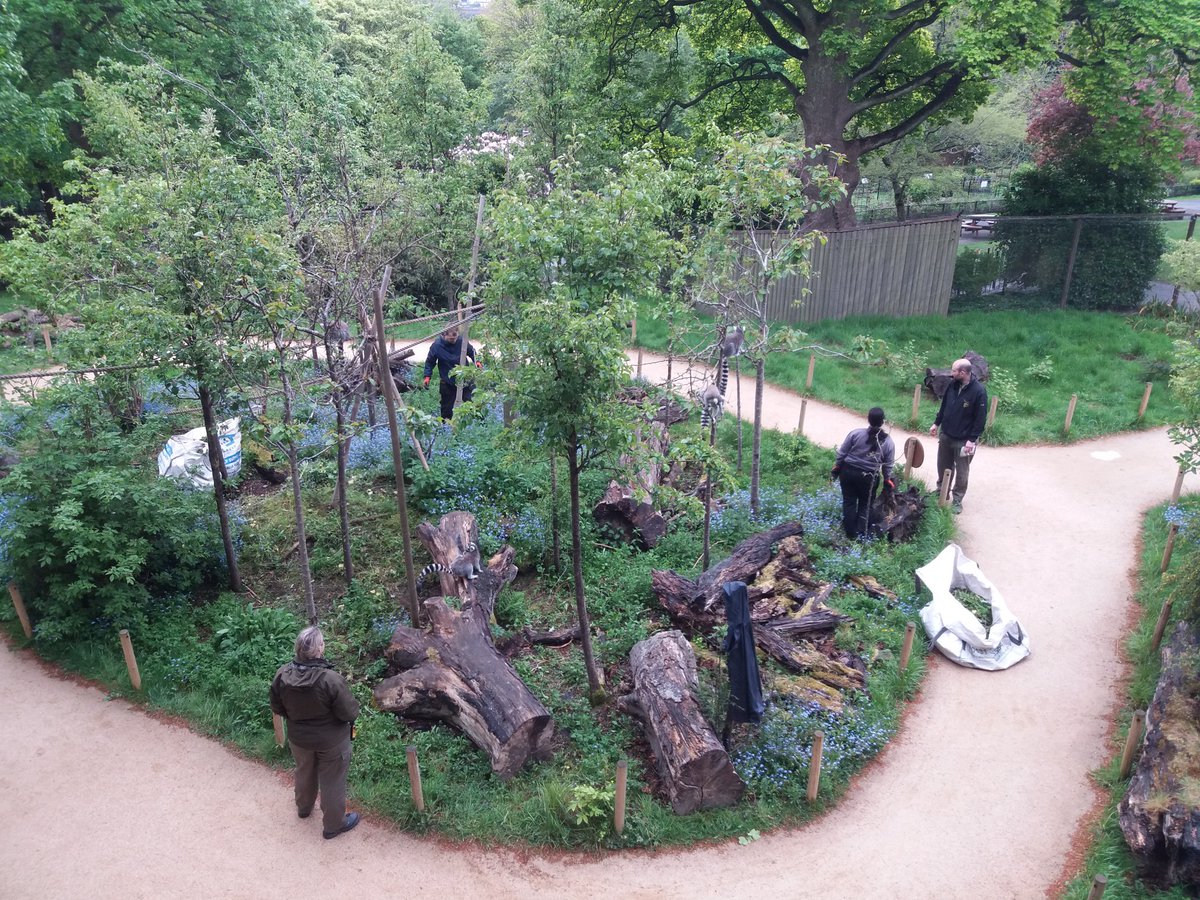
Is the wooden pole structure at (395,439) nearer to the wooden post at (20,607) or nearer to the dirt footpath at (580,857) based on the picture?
the dirt footpath at (580,857)

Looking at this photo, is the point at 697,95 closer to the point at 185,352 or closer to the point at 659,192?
the point at 659,192

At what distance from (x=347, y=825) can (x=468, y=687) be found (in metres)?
1.35

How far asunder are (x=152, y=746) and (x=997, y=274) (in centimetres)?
1889

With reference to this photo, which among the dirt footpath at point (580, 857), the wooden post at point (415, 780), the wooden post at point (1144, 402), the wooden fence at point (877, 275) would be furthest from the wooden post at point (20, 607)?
the wooden post at point (1144, 402)

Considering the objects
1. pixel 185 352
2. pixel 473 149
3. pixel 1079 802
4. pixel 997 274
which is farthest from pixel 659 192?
pixel 997 274

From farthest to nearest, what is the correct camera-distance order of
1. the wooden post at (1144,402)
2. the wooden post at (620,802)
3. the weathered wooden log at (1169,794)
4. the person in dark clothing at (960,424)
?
the wooden post at (1144,402)
the person in dark clothing at (960,424)
the wooden post at (620,802)
the weathered wooden log at (1169,794)

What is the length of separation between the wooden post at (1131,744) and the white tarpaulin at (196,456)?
9595mm

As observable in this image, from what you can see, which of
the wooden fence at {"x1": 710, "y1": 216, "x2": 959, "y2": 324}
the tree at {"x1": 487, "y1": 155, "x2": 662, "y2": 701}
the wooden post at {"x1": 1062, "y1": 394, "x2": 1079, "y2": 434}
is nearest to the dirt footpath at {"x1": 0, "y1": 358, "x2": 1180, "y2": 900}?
the tree at {"x1": 487, "y1": 155, "x2": 662, "y2": 701}

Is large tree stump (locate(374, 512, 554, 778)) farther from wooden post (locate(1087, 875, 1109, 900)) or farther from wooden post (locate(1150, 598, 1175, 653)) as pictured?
wooden post (locate(1150, 598, 1175, 653))

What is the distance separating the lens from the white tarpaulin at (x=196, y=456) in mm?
10289

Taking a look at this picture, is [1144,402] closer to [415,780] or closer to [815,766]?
[815,766]

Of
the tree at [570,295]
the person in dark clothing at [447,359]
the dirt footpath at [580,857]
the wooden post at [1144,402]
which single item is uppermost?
the tree at [570,295]

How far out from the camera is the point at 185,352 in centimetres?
755

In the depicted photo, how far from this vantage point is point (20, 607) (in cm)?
838
